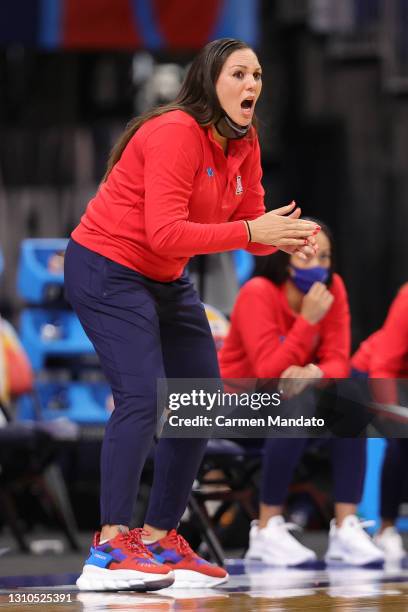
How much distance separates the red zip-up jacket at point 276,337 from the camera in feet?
14.7

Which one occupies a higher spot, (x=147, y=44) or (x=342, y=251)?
(x=147, y=44)

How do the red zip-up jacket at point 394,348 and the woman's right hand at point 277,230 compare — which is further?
the red zip-up jacket at point 394,348

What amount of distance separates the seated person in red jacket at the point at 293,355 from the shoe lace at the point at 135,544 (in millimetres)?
1117

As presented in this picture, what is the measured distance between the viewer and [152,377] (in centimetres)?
343

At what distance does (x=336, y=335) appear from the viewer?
4.68 metres

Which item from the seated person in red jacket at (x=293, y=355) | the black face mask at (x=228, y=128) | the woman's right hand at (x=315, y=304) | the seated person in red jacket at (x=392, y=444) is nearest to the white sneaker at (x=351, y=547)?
the seated person in red jacket at (x=293, y=355)

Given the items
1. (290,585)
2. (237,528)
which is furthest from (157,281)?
(237,528)

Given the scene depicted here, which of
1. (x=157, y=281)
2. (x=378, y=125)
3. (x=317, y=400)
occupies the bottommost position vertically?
(x=317, y=400)

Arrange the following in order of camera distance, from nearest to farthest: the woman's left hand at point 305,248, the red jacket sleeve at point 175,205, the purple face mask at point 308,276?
the red jacket sleeve at point 175,205 < the woman's left hand at point 305,248 < the purple face mask at point 308,276

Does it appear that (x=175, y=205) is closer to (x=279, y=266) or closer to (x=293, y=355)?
(x=293, y=355)

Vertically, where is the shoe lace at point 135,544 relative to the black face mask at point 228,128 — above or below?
below

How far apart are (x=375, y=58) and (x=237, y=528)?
3.84 meters

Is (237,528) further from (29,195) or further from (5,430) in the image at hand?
(29,195)

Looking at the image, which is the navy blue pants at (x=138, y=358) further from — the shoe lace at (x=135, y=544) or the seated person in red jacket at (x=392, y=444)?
the seated person in red jacket at (x=392, y=444)
